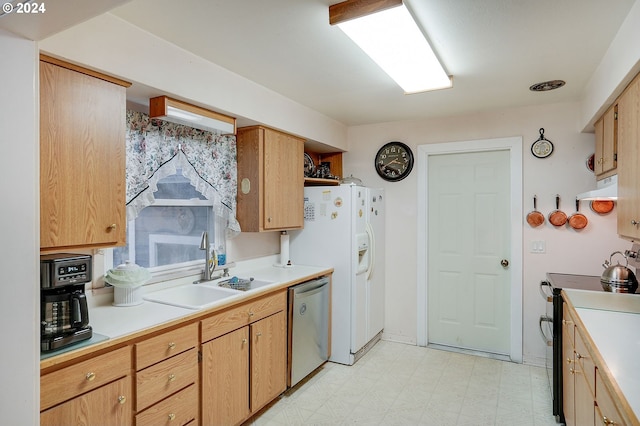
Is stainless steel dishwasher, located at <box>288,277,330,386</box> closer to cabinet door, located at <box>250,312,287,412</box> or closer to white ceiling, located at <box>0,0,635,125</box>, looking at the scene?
cabinet door, located at <box>250,312,287,412</box>

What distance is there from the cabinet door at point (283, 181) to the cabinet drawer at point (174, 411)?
136 cm

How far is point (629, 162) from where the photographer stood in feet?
6.59

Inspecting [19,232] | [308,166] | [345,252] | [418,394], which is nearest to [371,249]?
[345,252]

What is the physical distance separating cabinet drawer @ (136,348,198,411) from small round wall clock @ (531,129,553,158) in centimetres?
321

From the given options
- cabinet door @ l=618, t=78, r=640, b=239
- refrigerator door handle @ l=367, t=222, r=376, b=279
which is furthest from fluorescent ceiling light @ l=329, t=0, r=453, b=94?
refrigerator door handle @ l=367, t=222, r=376, b=279

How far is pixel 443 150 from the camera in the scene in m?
3.79

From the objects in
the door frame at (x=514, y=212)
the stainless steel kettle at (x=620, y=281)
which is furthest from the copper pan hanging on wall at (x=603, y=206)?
the stainless steel kettle at (x=620, y=281)

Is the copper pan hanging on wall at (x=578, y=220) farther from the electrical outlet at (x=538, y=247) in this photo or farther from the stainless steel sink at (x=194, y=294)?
the stainless steel sink at (x=194, y=294)

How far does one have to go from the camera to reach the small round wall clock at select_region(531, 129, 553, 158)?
3.37m

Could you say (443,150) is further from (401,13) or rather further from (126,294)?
(126,294)

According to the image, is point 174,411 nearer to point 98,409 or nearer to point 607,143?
point 98,409

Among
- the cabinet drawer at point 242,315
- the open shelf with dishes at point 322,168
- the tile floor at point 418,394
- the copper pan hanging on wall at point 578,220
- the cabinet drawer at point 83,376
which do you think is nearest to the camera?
the cabinet drawer at point 83,376

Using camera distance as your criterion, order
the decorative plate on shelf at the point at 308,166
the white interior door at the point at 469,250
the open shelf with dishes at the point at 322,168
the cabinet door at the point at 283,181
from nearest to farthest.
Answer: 1. the cabinet door at the point at 283,181
2. the white interior door at the point at 469,250
3. the open shelf with dishes at the point at 322,168
4. the decorative plate on shelf at the point at 308,166

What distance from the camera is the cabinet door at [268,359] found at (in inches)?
101
